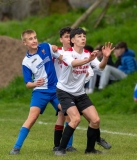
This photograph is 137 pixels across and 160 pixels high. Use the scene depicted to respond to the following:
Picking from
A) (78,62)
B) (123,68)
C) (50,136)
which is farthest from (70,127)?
(123,68)

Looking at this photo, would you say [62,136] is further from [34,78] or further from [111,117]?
[111,117]

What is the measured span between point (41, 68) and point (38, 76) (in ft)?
0.44

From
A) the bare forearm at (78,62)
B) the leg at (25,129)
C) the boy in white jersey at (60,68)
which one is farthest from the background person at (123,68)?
the bare forearm at (78,62)

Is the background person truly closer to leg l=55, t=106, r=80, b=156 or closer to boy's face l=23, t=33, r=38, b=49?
boy's face l=23, t=33, r=38, b=49

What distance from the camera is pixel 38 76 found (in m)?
9.89

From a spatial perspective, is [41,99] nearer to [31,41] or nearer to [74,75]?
[74,75]

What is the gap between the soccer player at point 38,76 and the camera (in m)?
9.75

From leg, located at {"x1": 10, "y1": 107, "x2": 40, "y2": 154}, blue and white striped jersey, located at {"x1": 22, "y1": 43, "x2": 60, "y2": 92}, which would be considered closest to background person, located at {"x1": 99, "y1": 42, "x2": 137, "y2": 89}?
blue and white striped jersey, located at {"x1": 22, "y1": 43, "x2": 60, "y2": 92}

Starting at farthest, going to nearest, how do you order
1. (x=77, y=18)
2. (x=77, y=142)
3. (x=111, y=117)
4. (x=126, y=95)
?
(x=77, y=18)
(x=126, y=95)
(x=111, y=117)
(x=77, y=142)

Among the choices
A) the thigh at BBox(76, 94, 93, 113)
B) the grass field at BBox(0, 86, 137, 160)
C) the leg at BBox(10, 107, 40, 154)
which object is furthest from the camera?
the leg at BBox(10, 107, 40, 154)

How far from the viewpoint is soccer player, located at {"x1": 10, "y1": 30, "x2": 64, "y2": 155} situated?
9750 mm

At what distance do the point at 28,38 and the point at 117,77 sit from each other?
8460 mm

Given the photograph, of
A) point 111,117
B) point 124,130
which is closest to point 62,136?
point 124,130

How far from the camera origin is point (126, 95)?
55.2 ft
